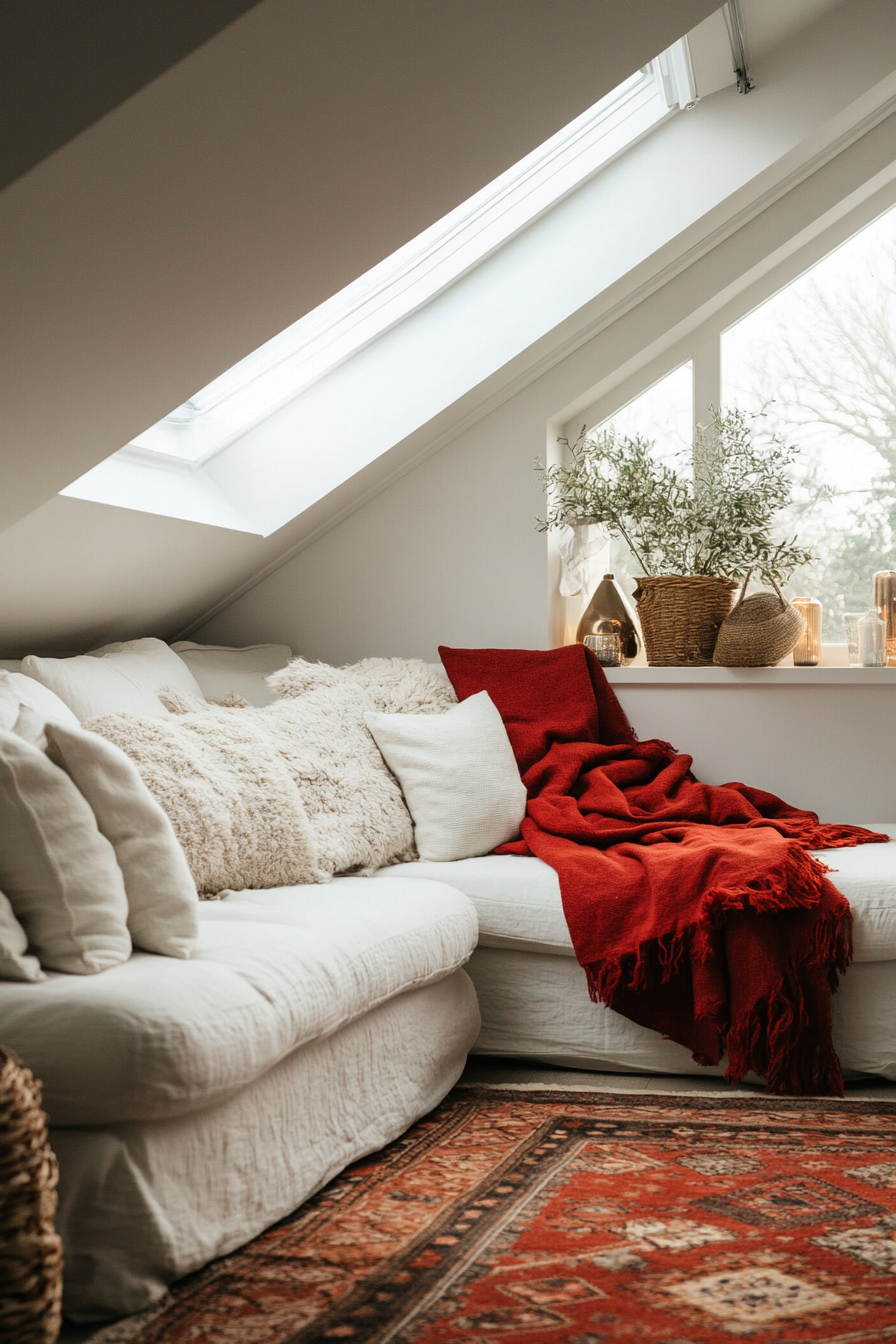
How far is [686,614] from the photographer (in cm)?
339

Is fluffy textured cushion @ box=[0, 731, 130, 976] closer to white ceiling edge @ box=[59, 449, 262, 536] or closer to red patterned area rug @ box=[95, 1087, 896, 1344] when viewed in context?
red patterned area rug @ box=[95, 1087, 896, 1344]

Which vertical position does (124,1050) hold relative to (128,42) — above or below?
below

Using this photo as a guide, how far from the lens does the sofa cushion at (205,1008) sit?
4.77 ft

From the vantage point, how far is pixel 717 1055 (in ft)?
7.70

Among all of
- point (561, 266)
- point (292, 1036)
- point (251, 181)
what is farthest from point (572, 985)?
point (561, 266)

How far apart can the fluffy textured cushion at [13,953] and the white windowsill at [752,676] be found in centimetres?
218

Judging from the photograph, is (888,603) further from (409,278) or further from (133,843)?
(133,843)

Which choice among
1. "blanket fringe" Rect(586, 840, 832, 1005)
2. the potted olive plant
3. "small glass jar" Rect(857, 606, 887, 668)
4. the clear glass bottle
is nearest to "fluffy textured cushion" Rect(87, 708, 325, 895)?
"blanket fringe" Rect(586, 840, 832, 1005)

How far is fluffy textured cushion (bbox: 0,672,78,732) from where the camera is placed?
2217mm

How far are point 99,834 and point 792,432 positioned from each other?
105 inches

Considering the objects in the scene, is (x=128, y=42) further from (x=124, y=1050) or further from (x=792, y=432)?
(x=792, y=432)

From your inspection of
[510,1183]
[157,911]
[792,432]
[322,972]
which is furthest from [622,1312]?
[792,432]

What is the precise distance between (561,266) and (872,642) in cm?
142

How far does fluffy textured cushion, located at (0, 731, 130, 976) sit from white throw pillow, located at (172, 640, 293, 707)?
63.4 inches
